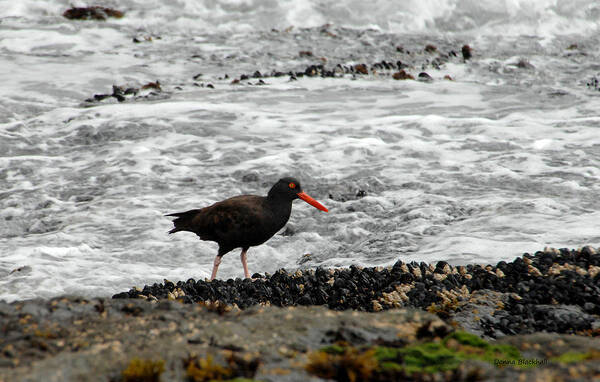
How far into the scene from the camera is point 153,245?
9.69 metres

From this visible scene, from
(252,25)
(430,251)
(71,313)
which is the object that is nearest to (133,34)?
(252,25)

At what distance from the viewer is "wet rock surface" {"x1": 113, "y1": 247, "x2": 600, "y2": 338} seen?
19.4ft

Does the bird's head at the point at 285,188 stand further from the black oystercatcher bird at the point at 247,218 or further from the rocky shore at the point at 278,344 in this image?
the rocky shore at the point at 278,344

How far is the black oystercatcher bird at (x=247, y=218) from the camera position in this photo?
827 cm

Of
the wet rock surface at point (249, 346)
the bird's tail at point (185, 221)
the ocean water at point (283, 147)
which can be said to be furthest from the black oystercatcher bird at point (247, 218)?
the wet rock surface at point (249, 346)

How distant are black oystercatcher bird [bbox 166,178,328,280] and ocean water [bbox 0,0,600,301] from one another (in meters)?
0.90

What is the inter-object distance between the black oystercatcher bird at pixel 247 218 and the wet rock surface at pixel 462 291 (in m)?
0.58

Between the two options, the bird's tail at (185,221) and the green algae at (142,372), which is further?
the bird's tail at (185,221)

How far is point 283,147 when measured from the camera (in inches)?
528

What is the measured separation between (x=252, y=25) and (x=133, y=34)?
16.3 feet

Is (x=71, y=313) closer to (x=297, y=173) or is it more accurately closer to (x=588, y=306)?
(x=588, y=306)

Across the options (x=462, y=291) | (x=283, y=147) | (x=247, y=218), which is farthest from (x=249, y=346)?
(x=283, y=147)

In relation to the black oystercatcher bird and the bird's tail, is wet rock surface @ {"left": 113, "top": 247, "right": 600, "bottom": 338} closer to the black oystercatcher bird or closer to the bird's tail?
the black oystercatcher bird

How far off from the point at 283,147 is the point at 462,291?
7.40 meters
